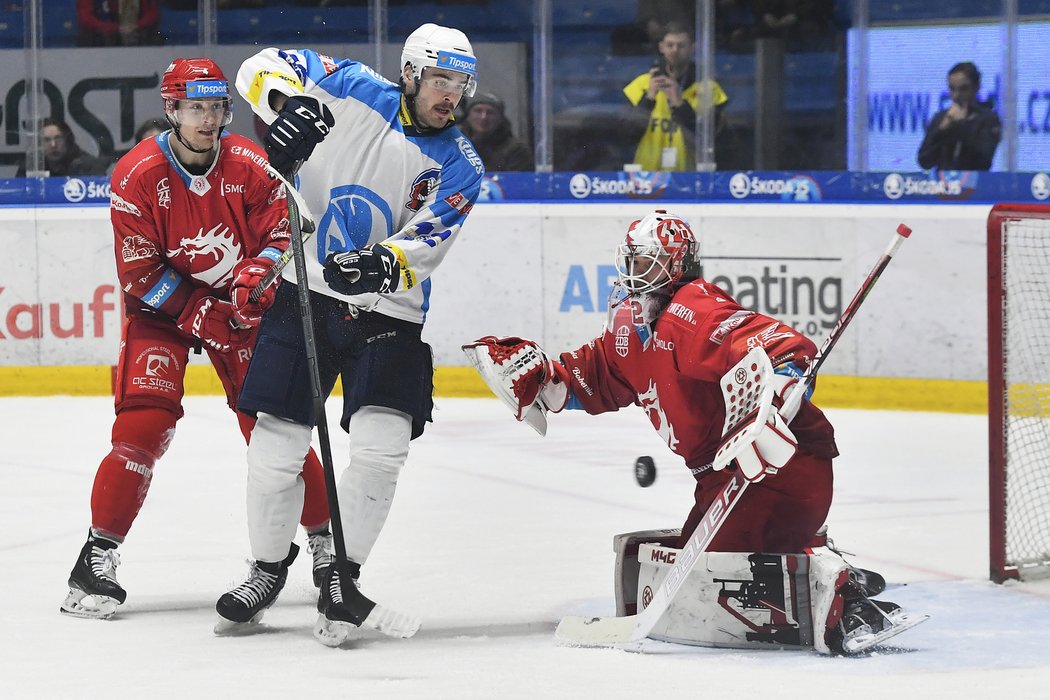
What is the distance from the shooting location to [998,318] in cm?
414

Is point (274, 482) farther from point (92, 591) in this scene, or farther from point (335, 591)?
point (92, 591)

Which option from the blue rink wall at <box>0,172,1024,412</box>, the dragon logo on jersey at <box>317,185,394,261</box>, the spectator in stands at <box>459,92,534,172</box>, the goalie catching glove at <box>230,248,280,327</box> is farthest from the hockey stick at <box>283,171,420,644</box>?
the spectator in stands at <box>459,92,534,172</box>

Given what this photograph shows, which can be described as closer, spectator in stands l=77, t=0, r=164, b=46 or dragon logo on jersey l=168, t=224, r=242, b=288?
dragon logo on jersey l=168, t=224, r=242, b=288

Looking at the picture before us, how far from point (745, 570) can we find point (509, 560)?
1.10 meters

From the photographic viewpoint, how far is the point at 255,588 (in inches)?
135

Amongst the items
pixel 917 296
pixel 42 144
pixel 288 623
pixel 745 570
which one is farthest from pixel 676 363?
pixel 42 144

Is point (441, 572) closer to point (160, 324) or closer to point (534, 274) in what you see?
point (160, 324)

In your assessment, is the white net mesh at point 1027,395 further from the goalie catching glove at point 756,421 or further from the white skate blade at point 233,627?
the white skate blade at point 233,627

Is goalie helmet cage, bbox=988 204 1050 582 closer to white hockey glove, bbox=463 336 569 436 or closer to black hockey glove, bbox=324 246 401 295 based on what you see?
white hockey glove, bbox=463 336 569 436

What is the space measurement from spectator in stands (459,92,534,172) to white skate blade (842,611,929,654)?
456cm

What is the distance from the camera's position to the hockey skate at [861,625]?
3176 mm

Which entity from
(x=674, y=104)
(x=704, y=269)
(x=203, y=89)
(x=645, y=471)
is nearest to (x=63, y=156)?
(x=674, y=104)

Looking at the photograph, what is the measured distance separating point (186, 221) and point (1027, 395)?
2.69 m

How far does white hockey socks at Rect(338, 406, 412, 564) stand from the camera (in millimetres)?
3371
